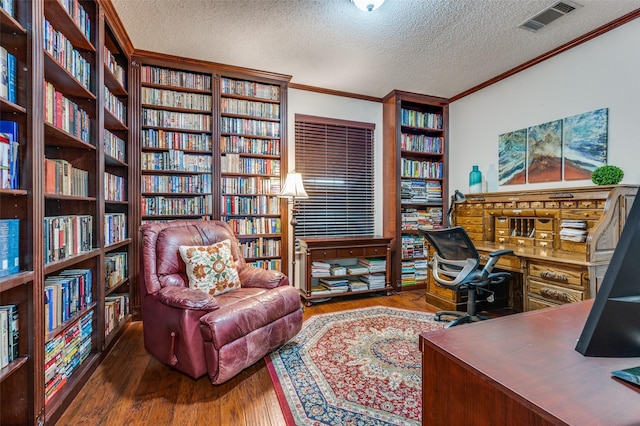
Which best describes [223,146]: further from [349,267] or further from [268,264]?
[349,267]

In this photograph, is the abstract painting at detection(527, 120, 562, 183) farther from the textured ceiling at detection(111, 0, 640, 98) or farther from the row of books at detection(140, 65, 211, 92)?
the row of books at detection(140, 65, 211, 92)

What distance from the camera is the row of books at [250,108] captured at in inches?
128

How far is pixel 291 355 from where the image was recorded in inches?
86.7

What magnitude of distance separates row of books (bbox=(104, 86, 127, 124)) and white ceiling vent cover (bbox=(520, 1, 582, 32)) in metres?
3.47

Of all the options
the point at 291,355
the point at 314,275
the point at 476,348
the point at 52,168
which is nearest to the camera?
the point at 476,348

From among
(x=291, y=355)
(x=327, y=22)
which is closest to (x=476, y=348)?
(x=291, y=355)

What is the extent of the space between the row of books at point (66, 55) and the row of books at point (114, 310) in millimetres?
1621

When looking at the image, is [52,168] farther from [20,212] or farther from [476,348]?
[476,348]

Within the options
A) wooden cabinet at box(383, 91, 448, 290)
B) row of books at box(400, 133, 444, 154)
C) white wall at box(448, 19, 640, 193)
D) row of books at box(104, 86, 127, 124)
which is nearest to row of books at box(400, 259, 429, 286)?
wooden cabinet at box(383, 91, 448, 290)

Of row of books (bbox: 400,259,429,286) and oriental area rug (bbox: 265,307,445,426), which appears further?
row of books (bbox: 400,259,429,286)

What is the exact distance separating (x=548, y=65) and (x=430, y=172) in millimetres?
1653

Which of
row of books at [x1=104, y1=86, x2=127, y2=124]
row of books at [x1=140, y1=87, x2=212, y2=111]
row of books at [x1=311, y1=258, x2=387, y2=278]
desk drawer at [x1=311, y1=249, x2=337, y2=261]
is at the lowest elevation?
row of books at [x1=311, y1=258, x2=387, y2=278]

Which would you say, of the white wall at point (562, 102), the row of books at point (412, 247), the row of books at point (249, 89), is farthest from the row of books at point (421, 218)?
the row of books at point (249, 89)

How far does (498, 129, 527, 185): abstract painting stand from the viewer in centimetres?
323
